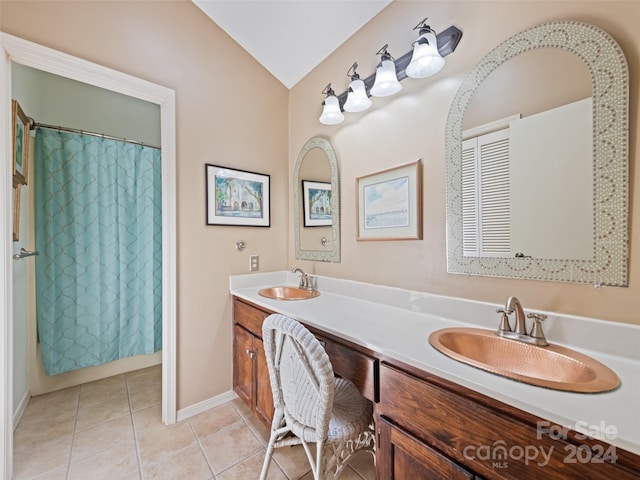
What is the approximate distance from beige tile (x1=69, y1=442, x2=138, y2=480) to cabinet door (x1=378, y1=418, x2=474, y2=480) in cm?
133

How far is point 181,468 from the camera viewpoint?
1384mm

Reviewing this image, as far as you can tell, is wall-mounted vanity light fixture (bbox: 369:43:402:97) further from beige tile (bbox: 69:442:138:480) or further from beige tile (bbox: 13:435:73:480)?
beige tile (bbox: 13:435:73:480)

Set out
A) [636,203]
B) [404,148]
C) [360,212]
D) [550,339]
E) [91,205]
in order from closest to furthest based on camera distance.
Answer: [636,203] → [550,339] → [404,148] → [360,212] → [91,205]

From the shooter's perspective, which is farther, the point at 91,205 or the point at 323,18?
the point at 91,205

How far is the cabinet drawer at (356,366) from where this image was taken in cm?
99

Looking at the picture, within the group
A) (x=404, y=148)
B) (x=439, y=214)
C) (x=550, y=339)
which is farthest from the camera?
(x=404, y=148)

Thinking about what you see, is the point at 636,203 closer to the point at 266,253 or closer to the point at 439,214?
the point at 439,214

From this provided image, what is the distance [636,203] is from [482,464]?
0.94m

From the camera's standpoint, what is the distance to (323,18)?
1.71 metres

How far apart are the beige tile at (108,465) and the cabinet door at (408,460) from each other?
1.33m

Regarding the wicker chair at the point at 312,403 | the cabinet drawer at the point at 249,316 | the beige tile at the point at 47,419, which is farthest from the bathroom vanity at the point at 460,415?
the beige tile at the point at 47,419

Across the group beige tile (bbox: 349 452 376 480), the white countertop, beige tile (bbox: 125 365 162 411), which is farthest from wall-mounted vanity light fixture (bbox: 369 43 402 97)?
beige tile (bbox: 125 365 162 411)

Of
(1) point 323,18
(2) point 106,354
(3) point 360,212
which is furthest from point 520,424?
(2) point 106,354

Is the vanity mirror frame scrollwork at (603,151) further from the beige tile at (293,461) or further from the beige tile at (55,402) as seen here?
the beige tile at (55,402)
